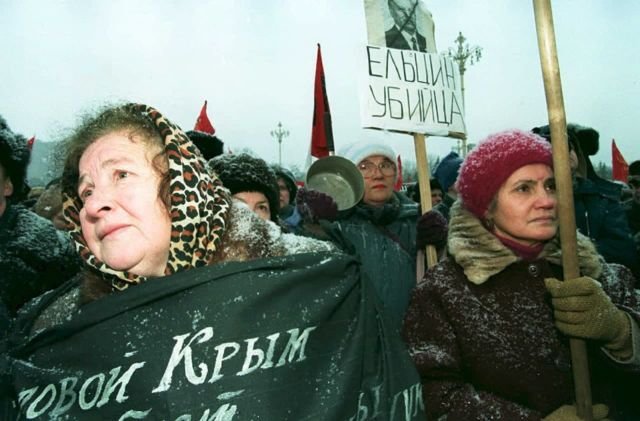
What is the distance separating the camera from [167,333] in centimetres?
145

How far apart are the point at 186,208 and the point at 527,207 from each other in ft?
5.03

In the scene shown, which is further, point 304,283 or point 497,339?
point 497,339

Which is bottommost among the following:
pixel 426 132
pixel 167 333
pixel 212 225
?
pixel 167 333

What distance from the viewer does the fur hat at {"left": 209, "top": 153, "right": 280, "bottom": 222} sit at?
326 centimetres

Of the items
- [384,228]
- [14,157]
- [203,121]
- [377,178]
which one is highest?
[203,121]

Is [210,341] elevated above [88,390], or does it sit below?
above

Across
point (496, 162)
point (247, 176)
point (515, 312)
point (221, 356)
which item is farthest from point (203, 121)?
point (221, 356)

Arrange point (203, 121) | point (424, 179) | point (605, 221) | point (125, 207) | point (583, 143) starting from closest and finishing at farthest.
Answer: point (125, 207), point (424, 179), point (605, 221), point (583, 143), point (203, 121)

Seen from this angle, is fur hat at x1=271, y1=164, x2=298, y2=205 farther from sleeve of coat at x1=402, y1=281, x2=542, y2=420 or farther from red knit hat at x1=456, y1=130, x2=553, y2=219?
sleeve of coat at x1=402, y1=281, x2=542, y2=420

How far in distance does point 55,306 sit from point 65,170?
0.47m

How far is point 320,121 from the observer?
593cm

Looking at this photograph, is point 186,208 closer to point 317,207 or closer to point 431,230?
point 431,230

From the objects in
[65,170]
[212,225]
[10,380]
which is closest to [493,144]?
[212,225]

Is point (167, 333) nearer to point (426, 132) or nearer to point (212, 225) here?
point (212, 225)
